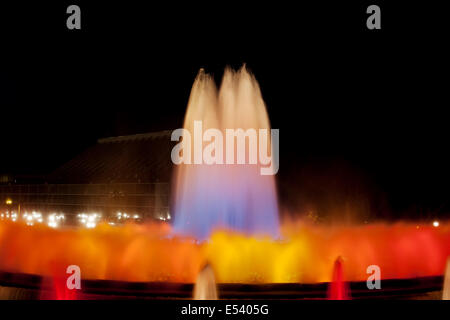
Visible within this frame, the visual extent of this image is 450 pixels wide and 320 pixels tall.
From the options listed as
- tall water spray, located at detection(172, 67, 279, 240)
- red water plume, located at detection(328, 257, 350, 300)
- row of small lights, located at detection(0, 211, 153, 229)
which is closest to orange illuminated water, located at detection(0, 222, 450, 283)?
red water plume, located at detection(328, 257, 350, 300)

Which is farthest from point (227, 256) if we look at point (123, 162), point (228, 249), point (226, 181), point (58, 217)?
point (123, 162)

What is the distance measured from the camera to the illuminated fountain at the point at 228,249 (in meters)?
12.0

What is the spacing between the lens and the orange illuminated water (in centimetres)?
1220

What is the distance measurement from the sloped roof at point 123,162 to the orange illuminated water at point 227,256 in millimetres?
22243

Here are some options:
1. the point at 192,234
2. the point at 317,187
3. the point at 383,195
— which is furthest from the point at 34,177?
the point at 192,234

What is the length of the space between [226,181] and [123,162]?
29649 millimetres

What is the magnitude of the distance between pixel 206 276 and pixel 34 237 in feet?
22.6

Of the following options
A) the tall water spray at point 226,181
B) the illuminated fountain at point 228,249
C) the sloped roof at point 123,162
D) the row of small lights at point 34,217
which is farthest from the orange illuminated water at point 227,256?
the row of small lights at point 34,217

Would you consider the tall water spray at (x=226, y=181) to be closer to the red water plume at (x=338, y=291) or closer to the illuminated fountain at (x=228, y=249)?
the illuminated fountain at (x=228, y=249)

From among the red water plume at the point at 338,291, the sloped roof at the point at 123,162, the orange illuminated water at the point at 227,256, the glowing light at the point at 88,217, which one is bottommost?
the red water plume at the point at 338,291

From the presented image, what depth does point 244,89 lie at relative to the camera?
18.8 m

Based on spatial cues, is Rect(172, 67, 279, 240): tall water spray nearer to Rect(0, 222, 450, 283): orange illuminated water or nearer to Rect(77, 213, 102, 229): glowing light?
Rect(0, 222, 450, 283): orange illuminated water

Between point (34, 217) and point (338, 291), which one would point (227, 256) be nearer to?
point (338, 291)

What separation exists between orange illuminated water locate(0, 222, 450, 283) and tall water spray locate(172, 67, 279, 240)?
8.92 ft
